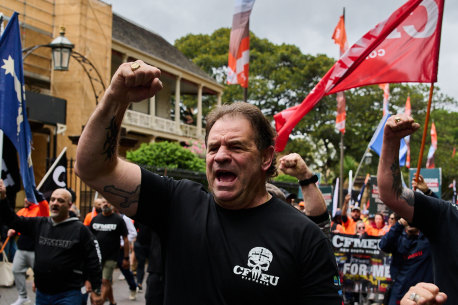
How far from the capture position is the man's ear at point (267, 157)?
2459 millimetres

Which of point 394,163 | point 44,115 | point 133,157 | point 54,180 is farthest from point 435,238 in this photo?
point 44,115

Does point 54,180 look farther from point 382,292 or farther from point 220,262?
point 220,262

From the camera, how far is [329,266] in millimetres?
2201

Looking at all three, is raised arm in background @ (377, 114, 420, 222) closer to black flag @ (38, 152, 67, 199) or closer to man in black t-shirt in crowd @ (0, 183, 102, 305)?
man in black t-shirt in crowd @ (0, 183, 102, 305)

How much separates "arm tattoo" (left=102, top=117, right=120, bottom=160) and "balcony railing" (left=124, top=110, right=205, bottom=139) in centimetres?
2361

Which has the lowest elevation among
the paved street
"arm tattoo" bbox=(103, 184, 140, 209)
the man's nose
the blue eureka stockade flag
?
the paved street

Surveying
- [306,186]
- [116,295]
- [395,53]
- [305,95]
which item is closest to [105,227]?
[116,295]

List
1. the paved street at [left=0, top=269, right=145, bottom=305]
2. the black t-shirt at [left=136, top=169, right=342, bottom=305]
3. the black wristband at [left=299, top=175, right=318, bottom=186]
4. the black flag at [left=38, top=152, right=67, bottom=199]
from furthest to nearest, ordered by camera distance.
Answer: the paved street at [left=0, top=269, right=145, bottom=305], the black flag at [left=38, top=152, right=67, bottom=199], the black wristband at [left=299, top=175, right=318, bottom=186], the black t-shirt at [left=136, top=169, right=342, bottom=305]

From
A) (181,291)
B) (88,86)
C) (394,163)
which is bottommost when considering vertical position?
(181,291)

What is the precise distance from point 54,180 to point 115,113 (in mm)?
7558

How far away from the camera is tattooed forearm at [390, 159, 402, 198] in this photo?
127 inches

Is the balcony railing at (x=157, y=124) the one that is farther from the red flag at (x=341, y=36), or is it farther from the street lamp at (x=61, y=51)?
the street lamp at (x=61, y=51)

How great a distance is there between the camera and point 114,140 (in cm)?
216

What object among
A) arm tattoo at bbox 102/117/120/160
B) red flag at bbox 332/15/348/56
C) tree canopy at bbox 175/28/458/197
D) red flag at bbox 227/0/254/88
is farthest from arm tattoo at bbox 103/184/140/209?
tree canopy at bbox 175/28/458/197
